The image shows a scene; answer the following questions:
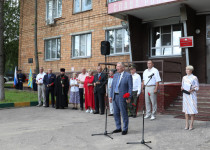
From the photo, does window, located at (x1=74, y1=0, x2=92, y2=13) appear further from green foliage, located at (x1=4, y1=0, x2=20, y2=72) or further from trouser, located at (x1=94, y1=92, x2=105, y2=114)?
green foliage, located at (x1=4, y1=0, x2=20, y2=72)

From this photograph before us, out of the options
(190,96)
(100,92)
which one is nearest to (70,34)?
(100,92)

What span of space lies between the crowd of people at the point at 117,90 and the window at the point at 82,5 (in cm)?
663

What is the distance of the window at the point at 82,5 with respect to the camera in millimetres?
16484

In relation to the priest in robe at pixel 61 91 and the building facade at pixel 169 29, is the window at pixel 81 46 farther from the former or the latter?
the priest in robe at pixel 61 91

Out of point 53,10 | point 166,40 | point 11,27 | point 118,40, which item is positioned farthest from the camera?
Answer: point 11,27

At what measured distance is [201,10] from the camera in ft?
37.6

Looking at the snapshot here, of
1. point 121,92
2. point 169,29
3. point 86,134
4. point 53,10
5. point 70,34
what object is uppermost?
point 53,10

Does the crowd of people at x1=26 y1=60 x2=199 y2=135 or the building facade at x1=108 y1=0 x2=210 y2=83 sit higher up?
the building facade at x1=108 y1=0 x2=210 y2=83

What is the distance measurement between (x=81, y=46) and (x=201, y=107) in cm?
982

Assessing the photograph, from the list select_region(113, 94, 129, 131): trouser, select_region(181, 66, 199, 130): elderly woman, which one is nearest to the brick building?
select_region(181, 66, 199, 130): elderly woman

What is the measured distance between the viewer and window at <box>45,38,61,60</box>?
18.3 meters

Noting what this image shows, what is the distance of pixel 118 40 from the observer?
14852 millimetres

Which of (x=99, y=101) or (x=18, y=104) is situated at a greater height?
(x=99, y=101)

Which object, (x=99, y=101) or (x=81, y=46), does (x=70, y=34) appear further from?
(x=99, y=101)
